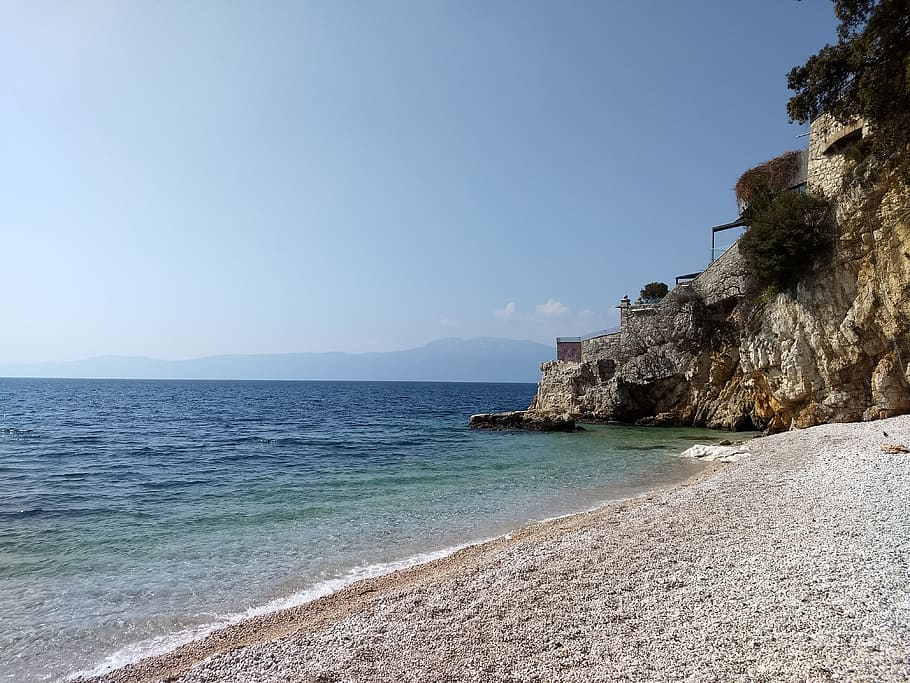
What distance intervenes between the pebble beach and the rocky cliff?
41.9 feet

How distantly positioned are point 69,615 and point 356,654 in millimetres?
4715

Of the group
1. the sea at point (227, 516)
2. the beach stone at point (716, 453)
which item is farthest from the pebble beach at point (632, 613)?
the beach stone at point (716, 453)

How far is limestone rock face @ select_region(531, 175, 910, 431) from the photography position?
18.5 metres

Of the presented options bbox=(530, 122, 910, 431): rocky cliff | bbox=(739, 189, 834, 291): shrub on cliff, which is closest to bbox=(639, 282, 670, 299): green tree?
bbox=(530, 122, 910, 431): rocky cliff

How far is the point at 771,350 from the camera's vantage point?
79.0ft

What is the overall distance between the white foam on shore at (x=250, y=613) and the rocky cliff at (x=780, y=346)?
18.0m

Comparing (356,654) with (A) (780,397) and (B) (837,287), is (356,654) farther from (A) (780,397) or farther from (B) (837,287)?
(A) (780,397)

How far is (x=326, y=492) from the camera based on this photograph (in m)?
15.1

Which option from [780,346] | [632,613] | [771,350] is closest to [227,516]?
[632,613]

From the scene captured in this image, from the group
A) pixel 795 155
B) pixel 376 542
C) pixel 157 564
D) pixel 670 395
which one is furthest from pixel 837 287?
pixel 157 564

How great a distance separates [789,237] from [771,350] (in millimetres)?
5461

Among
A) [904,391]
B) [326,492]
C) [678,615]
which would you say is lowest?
[326,492]

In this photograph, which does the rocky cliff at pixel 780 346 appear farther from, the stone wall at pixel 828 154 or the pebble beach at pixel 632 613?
the pebble beach at pixel 632 613

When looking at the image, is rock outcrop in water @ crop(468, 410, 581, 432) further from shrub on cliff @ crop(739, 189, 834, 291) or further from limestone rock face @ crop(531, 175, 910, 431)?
shrub on cliff @ crop(739, 189, 834, 291)
